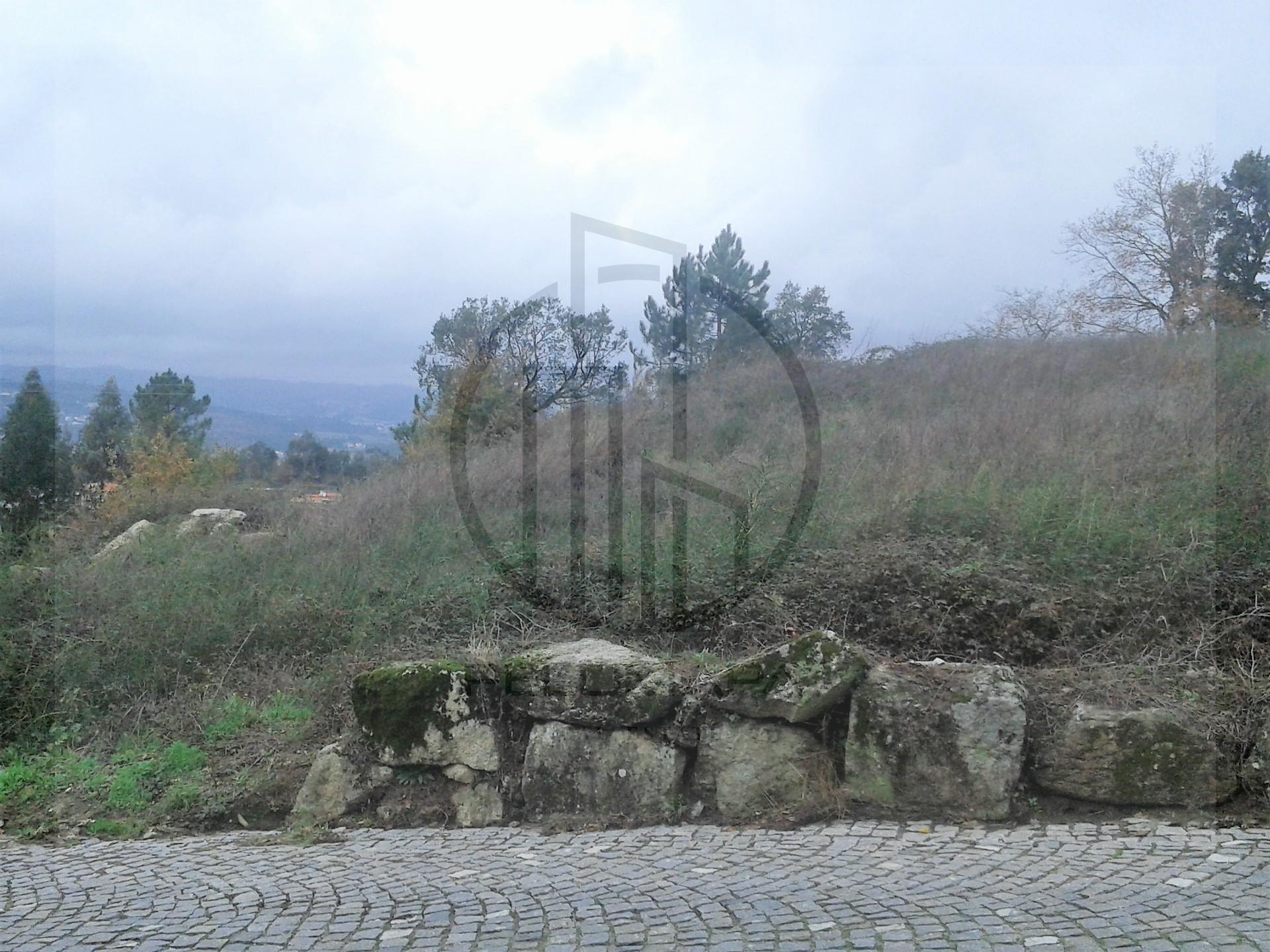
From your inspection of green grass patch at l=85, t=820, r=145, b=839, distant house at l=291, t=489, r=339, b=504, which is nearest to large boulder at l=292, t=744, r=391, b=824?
green grass patch at l=85, t=820, r=145, b=839

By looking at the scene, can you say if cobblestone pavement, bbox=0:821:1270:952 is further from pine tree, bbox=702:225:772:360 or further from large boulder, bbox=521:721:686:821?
pine tree, bbox=702:225:772:360

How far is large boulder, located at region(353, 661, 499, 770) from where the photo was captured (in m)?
6.10

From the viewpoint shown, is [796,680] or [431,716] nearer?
[796,680]

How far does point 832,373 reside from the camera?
19281 mm

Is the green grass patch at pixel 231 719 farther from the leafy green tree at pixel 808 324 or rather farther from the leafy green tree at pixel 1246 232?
the leafy green tree at pixel 1246 232

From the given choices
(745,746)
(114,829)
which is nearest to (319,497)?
(114,829)

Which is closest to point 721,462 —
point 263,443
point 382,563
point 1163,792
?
point 382,563

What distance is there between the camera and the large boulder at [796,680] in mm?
5656

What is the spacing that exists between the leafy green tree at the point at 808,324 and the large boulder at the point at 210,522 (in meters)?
12.7

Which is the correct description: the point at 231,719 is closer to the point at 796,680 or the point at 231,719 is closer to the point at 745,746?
the point at 745,746

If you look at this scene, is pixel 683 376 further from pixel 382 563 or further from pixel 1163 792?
pixel 1163 792

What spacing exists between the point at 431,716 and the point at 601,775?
1.21 m

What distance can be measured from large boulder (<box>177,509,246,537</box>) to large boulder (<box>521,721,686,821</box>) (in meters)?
7.86

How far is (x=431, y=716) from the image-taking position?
6156 mm
